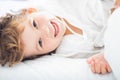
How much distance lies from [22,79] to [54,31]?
0.24m

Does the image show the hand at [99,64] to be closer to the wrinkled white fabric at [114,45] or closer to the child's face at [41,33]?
the wrinkled white fabric at [114,45]

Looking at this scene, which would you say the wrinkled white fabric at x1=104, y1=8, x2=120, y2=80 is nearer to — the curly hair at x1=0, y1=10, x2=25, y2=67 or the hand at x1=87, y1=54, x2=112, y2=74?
the hand at x1=87, y1=54, x2=112, y2=74

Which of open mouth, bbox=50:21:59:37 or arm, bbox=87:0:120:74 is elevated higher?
open mouth, bbox=50:21:59:37

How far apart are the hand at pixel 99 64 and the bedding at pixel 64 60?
13mm

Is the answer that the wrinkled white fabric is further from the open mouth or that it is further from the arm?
the open mouth

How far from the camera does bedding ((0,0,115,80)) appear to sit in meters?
0.81

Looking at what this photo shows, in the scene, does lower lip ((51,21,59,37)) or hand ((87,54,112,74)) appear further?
lower lip ((51,21,59,37))

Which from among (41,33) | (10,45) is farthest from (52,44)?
(10,45)

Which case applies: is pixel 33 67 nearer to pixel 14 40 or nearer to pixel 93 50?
Answer: pixel 14 40

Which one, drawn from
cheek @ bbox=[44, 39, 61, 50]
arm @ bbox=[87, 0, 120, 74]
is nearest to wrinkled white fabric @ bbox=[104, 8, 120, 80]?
arm @ bbox=[87, 0, 120, 74]

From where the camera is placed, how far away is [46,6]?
1.12 metres

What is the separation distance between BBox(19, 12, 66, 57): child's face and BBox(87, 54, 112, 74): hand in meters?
0.18

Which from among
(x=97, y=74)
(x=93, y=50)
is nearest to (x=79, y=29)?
(x=93, y=50)

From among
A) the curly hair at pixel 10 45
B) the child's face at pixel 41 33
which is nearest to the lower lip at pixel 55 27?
the child's face at pixel 41 33
